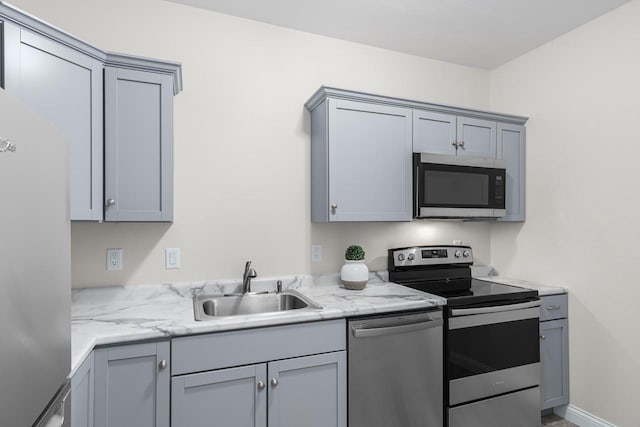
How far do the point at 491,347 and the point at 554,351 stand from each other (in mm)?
660

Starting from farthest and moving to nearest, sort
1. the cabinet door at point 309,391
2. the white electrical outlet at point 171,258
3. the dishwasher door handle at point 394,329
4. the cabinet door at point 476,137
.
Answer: the cabinet door at point 476,137, the white electrical outlet at point 171,258, the dishwasher door handle at point 394,329, the cabinet door at point 309,391

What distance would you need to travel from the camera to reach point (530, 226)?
272cm

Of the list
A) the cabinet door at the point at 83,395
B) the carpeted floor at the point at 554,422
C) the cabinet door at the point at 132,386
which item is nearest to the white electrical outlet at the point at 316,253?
the cabinet door at the point at 132,386

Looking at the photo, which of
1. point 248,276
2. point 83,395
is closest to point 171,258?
point 248,276

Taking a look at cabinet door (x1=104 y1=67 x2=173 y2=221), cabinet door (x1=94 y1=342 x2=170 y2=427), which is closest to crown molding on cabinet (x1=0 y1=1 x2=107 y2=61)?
cabinet door (x1=104 y1=67 x2=173 y2=221)

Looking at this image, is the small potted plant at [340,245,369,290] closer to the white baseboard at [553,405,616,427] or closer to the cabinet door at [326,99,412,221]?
the cabinet door at [326,99,412,221]

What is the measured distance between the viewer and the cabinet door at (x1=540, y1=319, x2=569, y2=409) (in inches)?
92.6

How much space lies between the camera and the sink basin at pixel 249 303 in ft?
6.66

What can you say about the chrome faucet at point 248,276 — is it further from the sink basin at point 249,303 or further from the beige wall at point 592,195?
the beige wall at point 592,195

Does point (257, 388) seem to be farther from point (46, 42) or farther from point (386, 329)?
point (46, 42)

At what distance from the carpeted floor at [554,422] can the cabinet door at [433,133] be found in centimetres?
188

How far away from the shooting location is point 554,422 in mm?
2385

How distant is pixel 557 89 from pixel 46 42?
2987 mm

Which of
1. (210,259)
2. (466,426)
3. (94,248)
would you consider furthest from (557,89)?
(94,248)
